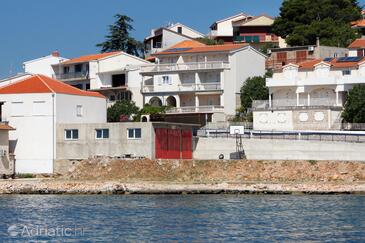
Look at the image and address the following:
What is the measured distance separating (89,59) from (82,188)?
3883 centimetres

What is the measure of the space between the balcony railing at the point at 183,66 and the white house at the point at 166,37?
22.4m

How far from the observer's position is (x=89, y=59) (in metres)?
98.2

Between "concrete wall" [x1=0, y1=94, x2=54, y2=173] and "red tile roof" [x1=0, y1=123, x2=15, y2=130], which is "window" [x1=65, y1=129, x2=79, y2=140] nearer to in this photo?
"concrete wall" [x1=0, y1=94, x2=54, y2=173]

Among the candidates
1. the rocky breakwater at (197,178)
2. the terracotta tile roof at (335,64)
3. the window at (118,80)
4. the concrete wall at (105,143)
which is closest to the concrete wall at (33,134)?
the concrete wall at (105,143)

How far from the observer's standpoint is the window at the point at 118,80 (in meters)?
95.5

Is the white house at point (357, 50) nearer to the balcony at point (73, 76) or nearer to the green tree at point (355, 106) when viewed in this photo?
the green tree at point (355, 106)

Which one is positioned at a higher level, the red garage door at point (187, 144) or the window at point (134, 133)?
the window at point (134, 133)

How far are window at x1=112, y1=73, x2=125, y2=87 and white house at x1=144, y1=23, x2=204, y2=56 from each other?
18.1 m

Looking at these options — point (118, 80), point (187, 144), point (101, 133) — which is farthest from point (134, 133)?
point (118, 80)

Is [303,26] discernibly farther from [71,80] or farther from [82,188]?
[82,188]

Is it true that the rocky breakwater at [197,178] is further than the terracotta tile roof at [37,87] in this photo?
No

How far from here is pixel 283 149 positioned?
66.7 metres

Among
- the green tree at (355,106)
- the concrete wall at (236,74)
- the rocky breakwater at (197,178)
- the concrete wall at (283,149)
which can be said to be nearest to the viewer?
the rocky breakwater at (197,178)

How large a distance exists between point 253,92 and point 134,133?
21129 millimetres
